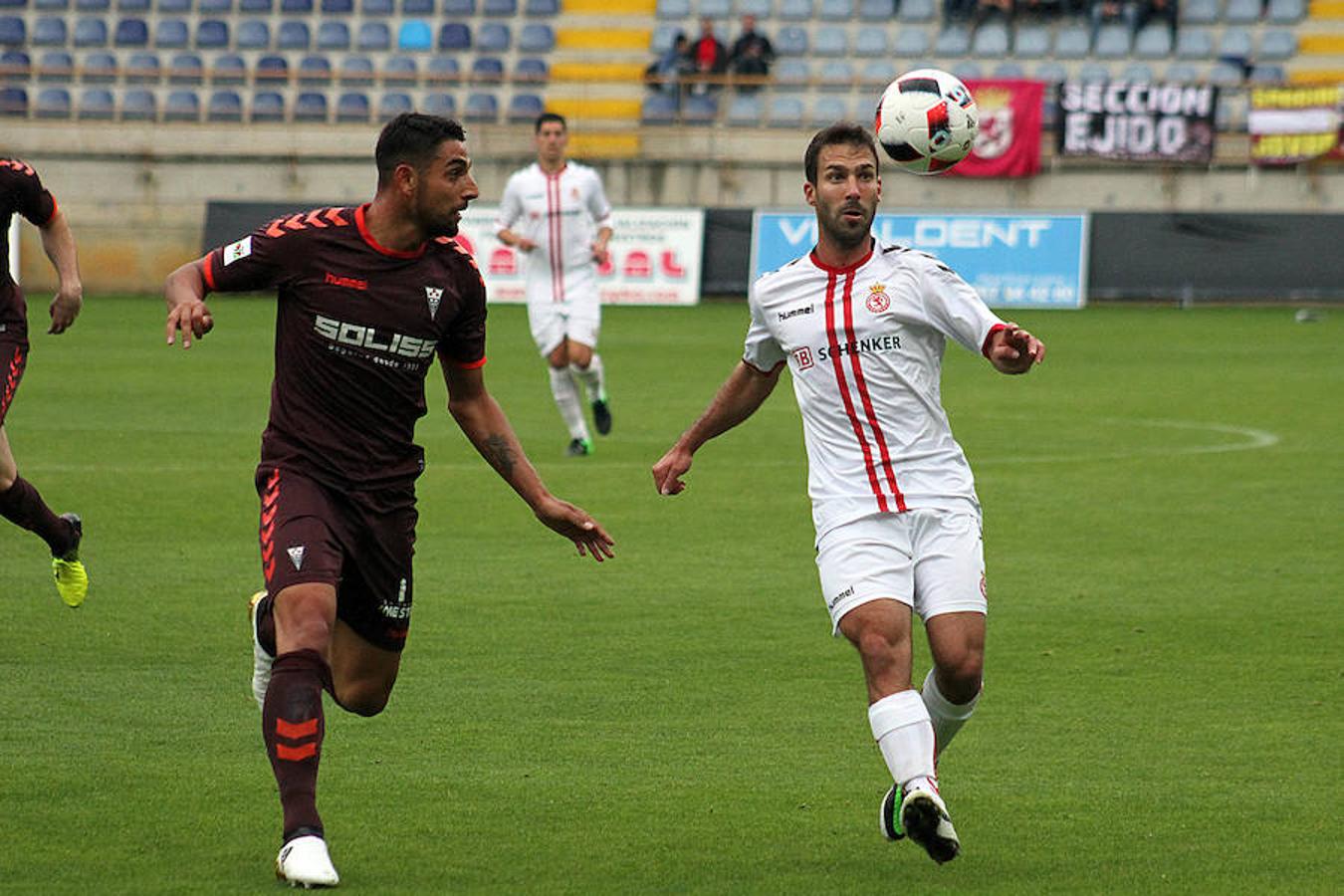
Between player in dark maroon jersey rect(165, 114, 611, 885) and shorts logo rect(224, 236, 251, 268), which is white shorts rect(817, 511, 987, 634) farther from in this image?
shorts logo rect(224, 236, 251, 268)

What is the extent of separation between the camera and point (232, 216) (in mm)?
34062

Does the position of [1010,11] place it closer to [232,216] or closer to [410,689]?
[232,216]

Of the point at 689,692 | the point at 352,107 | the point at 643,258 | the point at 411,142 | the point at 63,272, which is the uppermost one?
the point at 411,142

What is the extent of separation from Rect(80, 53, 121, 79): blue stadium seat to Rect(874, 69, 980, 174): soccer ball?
31529mm

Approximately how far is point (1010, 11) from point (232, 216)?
43.5ft

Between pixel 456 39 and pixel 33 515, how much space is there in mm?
29857

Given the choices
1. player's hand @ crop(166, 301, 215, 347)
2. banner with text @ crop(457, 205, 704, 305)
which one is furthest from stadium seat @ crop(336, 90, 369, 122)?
player's hand @ crop(166, 301, 215, 347)

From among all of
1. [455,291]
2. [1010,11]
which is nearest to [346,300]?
[455,291]

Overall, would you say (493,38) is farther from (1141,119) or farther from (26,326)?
(26,326)

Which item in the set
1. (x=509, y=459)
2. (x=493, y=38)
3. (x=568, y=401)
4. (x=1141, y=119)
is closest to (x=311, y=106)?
(x=493, y=38)

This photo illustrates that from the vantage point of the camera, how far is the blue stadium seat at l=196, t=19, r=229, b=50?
38.5m

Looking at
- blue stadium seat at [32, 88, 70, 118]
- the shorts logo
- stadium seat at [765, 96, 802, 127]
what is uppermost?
the shorts logo

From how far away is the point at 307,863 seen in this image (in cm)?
525

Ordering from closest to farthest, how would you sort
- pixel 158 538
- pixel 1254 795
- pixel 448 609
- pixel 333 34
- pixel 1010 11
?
pixel 1254 795 → pixel 448 609 → pixel 158 538 → pixel 1010 11 → pixel 333 34
